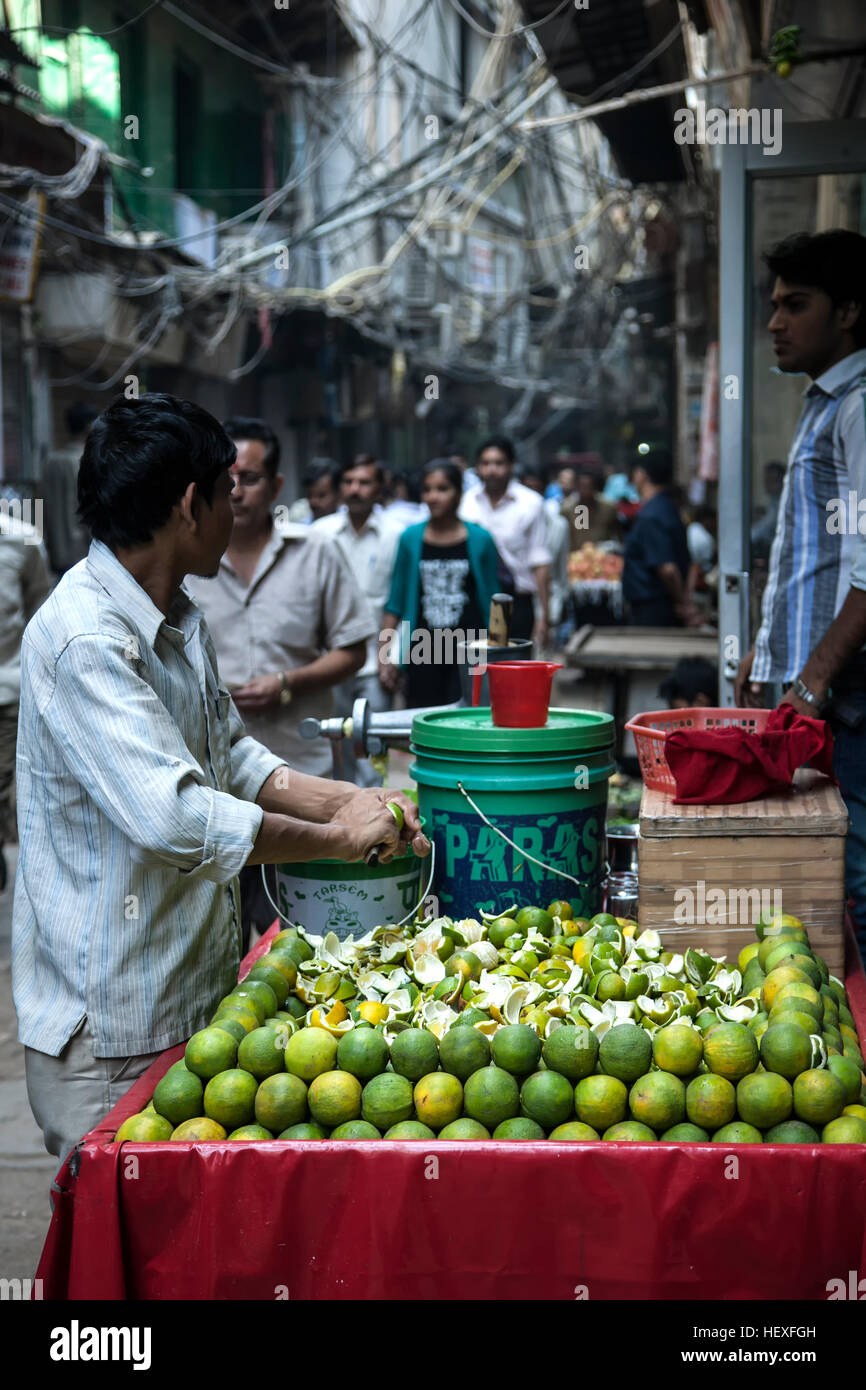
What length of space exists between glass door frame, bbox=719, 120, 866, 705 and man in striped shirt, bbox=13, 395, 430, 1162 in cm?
247

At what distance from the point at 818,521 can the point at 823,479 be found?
109 millimetres

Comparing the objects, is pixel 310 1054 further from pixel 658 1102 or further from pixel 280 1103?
pixel 658 1102

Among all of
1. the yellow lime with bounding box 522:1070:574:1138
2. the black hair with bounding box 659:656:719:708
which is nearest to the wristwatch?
the yellow lime with bounding box 522:1070:574:1138

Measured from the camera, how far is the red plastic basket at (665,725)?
2742 millimetres

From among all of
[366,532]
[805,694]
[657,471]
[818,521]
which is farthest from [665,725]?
[657,471]

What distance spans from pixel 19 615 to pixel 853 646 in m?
3.65

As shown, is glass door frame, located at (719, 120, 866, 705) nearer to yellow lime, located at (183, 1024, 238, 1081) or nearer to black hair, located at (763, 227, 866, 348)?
black hair, located at (763, 227, 866, 348)

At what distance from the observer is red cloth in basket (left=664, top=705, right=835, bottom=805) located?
2.58 meters

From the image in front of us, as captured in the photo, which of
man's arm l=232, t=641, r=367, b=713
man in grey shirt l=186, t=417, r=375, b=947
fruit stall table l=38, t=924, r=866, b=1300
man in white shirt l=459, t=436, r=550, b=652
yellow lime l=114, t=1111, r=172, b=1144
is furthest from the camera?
man in white shirt l=459, t=436, r=550, b=652

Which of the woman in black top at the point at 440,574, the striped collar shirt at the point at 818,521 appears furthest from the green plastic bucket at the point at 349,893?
the woman in black top at the point at 440,574

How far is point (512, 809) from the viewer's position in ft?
8.81

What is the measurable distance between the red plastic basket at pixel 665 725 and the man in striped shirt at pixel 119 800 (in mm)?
882

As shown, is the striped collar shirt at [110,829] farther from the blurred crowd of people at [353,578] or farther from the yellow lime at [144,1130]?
the blurred crowd of people at [353,578]
